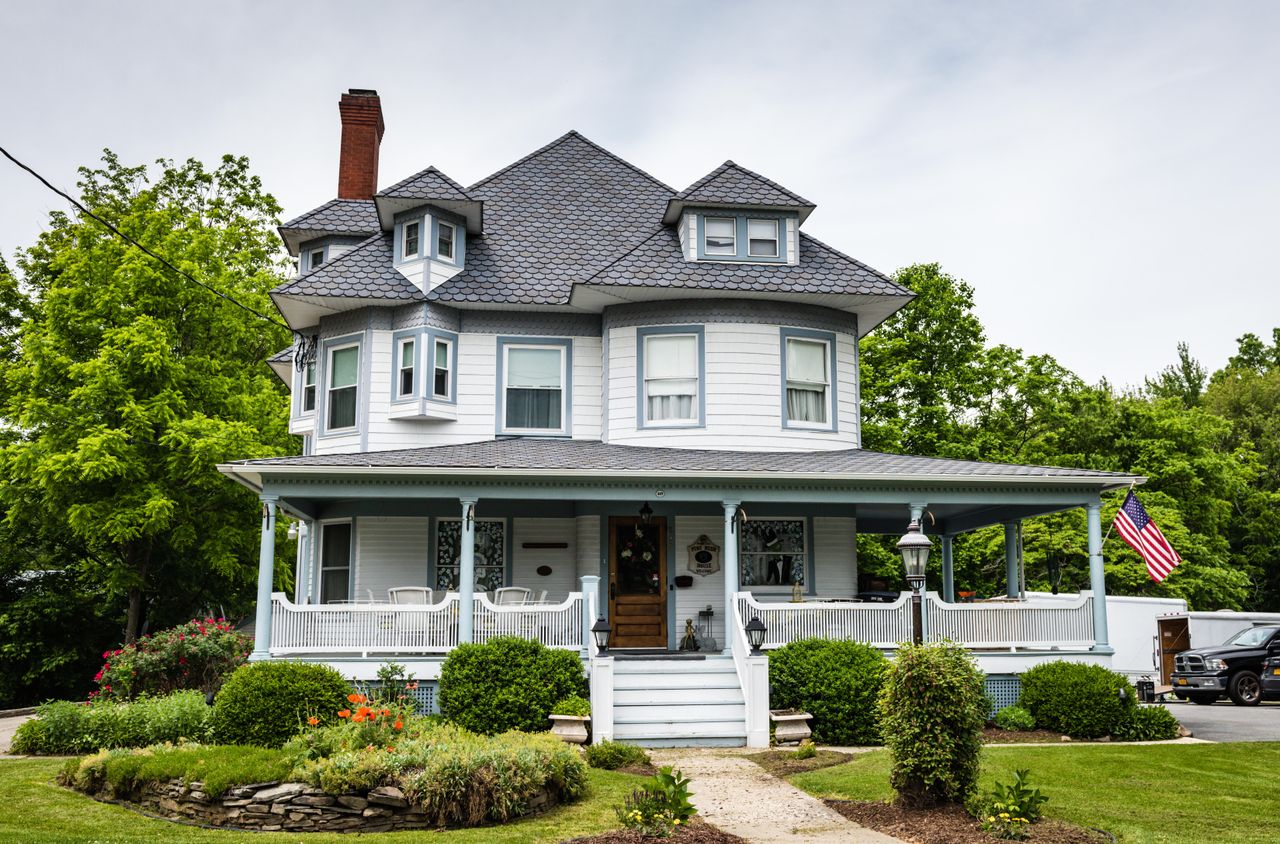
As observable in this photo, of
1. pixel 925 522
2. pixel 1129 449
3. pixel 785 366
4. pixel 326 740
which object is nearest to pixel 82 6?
pixel 326 740

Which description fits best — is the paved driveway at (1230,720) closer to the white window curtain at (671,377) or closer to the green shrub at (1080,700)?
the green shrub at (1080,700)

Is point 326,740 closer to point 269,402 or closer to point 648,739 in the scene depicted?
point 648,739

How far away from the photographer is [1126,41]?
15.3 m

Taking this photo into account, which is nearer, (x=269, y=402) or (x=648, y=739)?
(x=648, y=739)

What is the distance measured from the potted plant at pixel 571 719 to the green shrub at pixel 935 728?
5035mm

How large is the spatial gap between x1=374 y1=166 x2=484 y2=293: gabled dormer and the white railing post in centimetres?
627

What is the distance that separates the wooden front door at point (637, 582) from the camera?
17.7 metres

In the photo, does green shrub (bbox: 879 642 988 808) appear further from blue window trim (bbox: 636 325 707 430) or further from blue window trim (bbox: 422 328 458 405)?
blue window trim (bbox: 422 328 458 405)

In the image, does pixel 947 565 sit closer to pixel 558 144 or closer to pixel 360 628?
pixel 558 144

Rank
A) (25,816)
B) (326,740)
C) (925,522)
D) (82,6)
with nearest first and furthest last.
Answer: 1. (25,816)
2. (326,740)
3. (82,6)
4. (925,522)

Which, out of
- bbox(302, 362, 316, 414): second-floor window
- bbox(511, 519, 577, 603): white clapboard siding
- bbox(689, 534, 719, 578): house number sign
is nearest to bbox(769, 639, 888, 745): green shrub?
bbox(689, 534, 719, 578): house number sign

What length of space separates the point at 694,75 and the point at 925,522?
977 cm

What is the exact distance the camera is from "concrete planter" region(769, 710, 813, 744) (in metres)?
14.0

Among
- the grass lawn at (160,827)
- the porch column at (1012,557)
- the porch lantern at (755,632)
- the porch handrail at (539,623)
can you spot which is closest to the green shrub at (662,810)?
the grass lawn at (160,827)
